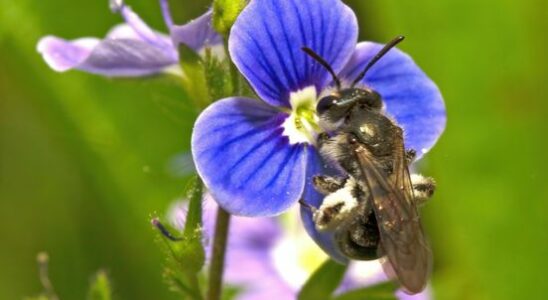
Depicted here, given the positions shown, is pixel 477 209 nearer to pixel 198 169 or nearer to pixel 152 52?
pixel 152 52

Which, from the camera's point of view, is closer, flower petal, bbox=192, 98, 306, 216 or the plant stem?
flower petal, bbox=192, 98, 306, 216

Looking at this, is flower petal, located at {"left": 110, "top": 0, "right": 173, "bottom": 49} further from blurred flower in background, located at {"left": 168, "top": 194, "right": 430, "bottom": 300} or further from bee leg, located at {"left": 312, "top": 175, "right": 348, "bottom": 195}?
blurred flower in background, located at {"left": 168, "top": 194, "right": 430, "bottom": 300}

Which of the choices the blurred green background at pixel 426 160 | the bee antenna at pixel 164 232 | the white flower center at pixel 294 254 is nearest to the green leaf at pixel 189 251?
the bee antenna at pixel 164 232

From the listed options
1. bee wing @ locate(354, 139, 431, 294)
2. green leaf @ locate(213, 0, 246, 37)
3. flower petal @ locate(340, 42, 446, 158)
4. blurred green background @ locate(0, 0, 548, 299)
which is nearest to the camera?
bee wing @ locate(354, 139, 431, 294)

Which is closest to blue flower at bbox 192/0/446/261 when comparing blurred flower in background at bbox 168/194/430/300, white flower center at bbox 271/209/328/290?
blurred flower in background at bbox 168/194/430/300

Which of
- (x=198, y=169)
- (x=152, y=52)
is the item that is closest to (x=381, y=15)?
(x=152, y=52)

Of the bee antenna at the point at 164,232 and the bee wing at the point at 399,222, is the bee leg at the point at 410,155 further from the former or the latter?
the bee antenna at the point at 164,232
